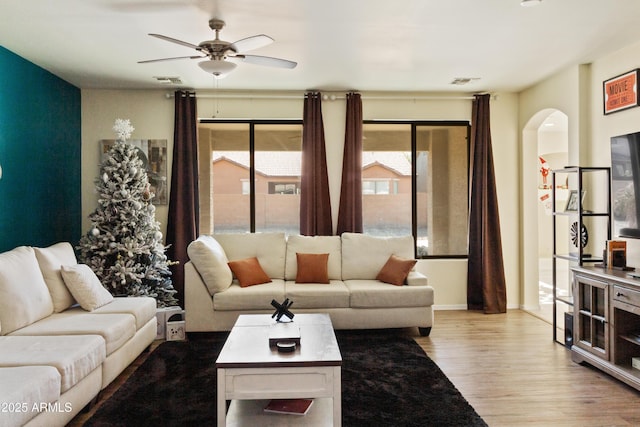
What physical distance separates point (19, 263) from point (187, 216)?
7.48 feet

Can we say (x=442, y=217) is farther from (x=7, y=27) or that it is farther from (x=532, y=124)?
(x=7, y=27)

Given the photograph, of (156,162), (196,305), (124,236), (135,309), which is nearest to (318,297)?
(196,305)

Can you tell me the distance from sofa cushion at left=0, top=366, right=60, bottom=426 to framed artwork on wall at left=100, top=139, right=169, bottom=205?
335 cm

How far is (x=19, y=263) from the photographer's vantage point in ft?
10.9

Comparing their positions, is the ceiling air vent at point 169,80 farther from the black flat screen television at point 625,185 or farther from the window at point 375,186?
the black flat screen television at point 625,185

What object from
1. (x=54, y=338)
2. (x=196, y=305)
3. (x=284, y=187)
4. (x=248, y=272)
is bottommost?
(x=196, y=305)

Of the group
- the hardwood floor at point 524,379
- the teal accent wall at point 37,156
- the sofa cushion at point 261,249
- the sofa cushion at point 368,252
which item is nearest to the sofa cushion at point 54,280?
the teal accent wall at point 37,156

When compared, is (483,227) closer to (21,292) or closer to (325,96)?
(325,96)

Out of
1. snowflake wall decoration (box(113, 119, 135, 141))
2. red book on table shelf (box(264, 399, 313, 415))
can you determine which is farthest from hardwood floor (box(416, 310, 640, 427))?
snowflake wall decoration (box(113, 119, 135, 141))

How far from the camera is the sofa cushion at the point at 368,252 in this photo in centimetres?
509

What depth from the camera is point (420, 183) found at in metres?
5.92

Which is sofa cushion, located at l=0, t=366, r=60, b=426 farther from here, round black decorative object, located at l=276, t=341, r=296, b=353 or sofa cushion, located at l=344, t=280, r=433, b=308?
sofa cushion, located at l=344, t=280, r=433, b=308

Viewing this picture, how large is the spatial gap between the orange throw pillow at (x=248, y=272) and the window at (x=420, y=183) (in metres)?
1.75

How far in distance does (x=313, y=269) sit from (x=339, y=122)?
78.6 inches
